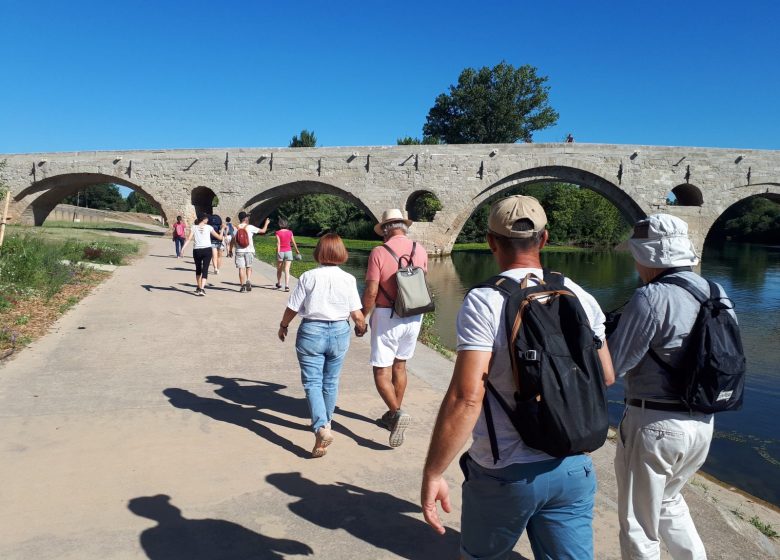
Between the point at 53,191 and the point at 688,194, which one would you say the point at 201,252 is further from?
the point at 53,191

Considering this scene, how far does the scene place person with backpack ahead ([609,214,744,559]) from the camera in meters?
2.12

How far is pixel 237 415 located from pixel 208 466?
2.86 ft

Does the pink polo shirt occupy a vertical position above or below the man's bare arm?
above

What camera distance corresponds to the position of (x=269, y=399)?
448 cm

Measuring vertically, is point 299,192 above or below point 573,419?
above

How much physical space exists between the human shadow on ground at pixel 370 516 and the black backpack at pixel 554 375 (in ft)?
3.81

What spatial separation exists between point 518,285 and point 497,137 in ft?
174

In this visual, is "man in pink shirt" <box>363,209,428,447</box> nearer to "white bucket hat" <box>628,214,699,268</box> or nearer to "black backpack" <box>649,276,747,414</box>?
"white bucket hat" <box>628,214,699,268</box>

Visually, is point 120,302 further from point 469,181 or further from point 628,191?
point 628,191

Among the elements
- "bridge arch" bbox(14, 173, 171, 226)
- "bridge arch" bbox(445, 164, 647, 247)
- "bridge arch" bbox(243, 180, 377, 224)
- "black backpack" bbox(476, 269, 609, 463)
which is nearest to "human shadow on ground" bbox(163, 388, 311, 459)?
"black backpack" bbox(476, 269, 609, 463)

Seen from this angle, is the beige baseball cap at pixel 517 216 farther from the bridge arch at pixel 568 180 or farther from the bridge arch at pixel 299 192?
the bridge arch at pixel 299 192

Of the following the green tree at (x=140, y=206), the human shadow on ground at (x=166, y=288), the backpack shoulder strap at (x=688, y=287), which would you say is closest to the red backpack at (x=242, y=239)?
the human shadow on ground at (x=166, y=288)

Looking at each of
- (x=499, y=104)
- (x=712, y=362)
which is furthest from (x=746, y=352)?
(x=499, y=104)

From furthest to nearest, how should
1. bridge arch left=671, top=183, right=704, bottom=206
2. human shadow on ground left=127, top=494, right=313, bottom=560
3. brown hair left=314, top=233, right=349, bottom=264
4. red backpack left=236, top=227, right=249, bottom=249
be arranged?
bridge arch left=671, top=183, right=704, bottom=206 < red backpack left=236, top=227, right=249, bottom=249 < brown hair left=314, top=233, right=349, bottom=264 < human shadow on ground left=127, top=494, right=313, bottom=560
